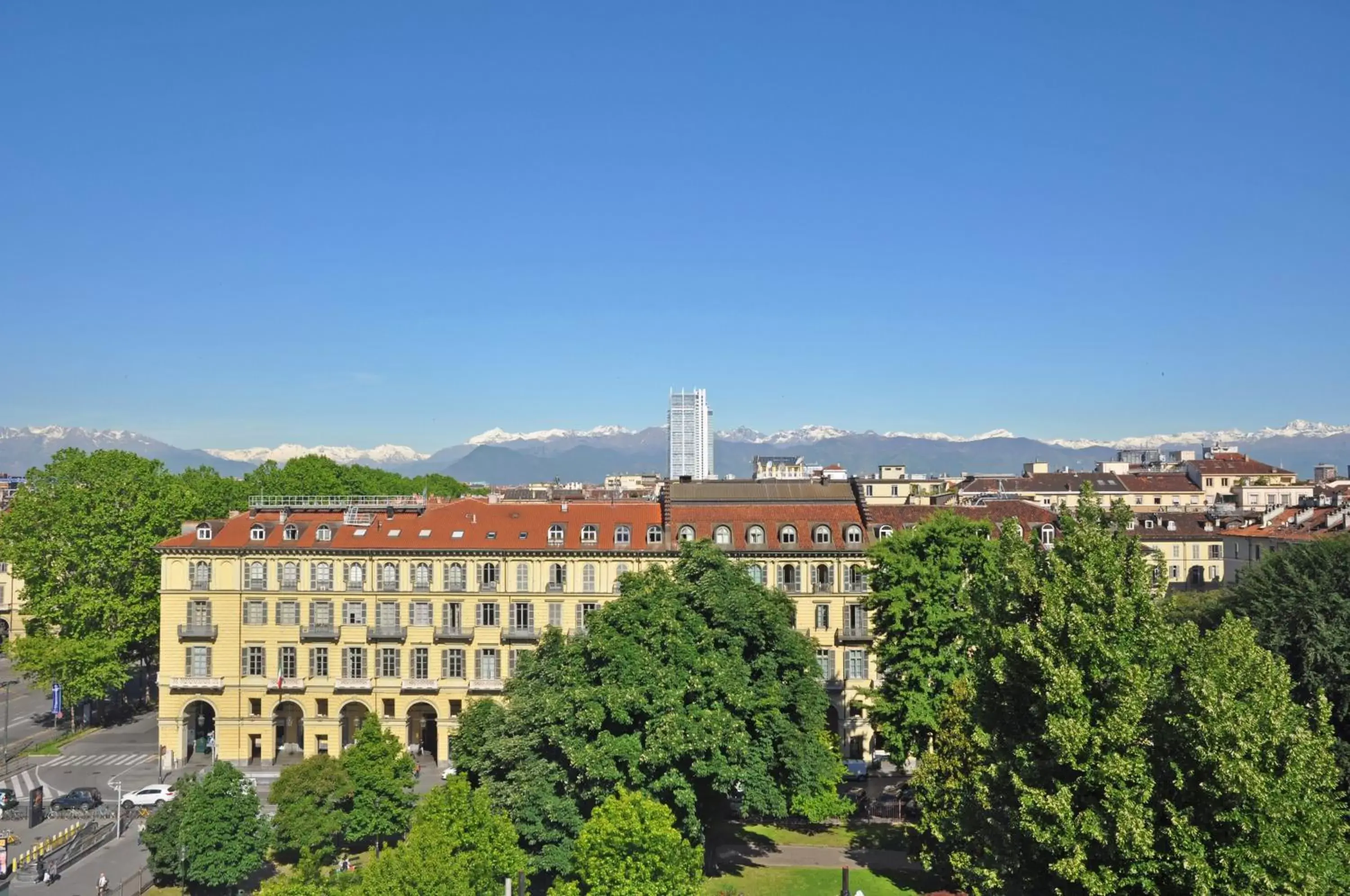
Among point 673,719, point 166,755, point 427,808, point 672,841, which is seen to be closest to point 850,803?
point 673,719

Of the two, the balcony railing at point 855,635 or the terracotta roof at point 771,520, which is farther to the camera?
the terracotta roof at point 771,520

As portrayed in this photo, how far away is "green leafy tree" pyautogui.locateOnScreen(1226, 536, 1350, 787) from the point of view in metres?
40.3

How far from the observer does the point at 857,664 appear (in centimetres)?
6962

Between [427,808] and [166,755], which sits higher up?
[427,808]

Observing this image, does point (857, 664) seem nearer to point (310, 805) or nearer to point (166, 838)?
point (310, 805)

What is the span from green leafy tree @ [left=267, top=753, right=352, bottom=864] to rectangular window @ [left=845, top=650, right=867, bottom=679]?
34.1m

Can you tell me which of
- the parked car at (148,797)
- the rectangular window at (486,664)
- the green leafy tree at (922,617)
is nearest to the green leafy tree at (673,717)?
the green leafy tree at (922,617)

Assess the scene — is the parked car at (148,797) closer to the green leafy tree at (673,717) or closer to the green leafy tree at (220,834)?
the green leafy tree at (220,834)

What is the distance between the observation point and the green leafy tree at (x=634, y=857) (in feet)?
117

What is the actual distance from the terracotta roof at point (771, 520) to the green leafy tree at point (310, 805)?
96.2 feet

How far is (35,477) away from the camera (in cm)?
8056

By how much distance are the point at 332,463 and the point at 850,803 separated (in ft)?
331

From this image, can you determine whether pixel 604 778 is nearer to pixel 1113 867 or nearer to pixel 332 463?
pixel 1113 867

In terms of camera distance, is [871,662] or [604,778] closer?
[604,778]
